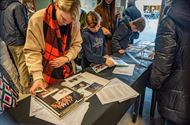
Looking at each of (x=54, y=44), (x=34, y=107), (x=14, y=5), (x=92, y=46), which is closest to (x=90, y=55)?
(x=92, y=46)

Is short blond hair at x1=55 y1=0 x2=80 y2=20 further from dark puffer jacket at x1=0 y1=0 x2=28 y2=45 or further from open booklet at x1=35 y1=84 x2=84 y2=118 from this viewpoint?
dark puffer jacket at x1=0 y1=0 x2=28 y2=45

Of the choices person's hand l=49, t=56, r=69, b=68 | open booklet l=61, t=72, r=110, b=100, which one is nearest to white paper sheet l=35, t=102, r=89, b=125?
open booklet l=61, t=72, r=110, b=100

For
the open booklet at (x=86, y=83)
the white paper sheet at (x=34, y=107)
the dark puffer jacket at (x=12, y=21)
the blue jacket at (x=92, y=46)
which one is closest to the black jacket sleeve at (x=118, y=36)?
the blue jacket at (x=92, y=46)

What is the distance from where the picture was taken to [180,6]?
1070 millimetres

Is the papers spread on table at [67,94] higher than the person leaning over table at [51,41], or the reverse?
the person leaning over table at [51,41]

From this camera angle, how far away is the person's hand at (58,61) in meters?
1.23

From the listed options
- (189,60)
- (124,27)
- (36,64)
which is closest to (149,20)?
(124,27)

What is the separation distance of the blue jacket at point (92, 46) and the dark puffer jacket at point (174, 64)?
0.56 metres

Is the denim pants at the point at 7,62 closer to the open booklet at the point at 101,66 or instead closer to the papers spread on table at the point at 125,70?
the open booklet at the point at 101,66

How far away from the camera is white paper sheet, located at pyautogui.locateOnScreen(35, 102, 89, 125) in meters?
0.91

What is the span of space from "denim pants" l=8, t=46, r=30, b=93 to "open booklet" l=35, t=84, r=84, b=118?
4.02 ft

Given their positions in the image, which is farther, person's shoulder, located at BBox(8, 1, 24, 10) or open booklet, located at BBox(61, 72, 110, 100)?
person's shoulder, located at BBox(8, 1, 24, 10)

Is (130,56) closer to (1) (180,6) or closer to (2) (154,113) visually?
(2) (154,113)

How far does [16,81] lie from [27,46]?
53.5 inches
